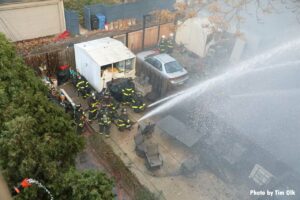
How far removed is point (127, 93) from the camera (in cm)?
1179

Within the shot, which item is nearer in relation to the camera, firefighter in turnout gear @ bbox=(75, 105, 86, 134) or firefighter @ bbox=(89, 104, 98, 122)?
firefighter in turnout gear @ bbox=(75, 105, 86, 134)

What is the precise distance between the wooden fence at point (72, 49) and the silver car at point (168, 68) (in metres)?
2.37

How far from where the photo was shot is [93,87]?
13.1m

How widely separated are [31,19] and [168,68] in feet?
29.7

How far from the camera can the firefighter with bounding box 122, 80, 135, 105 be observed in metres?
11.8

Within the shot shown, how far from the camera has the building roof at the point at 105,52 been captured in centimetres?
1200

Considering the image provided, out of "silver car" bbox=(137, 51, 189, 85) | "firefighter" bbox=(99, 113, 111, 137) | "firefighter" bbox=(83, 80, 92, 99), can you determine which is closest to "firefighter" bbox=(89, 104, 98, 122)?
"firefighter" bbox=(99, 113, 111, 137)

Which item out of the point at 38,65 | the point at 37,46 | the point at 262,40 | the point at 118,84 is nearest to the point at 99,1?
the point at 37,46

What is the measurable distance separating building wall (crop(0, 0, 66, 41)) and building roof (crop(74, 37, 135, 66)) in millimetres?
4813

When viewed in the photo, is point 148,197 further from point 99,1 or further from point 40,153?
point 99,1

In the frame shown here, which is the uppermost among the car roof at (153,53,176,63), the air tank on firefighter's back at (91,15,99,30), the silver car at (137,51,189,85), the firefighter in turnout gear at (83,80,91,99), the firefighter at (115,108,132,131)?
the air tank on firefighter's back at (91,15,99,30)

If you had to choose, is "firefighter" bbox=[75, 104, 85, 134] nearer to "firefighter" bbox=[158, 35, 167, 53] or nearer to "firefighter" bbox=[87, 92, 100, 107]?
"firefighter" bbox=[87, 92, 100, 107]

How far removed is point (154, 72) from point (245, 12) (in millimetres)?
7008

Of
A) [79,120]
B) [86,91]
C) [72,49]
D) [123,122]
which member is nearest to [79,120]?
[79,120]
